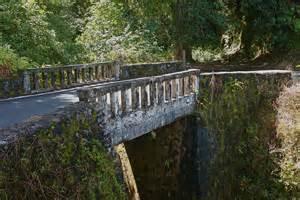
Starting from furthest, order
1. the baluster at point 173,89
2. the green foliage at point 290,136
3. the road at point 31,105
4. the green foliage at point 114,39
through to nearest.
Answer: the green foliage at point 114,39, the baluster at point 173,89, the green foliage at point 290,136, the road at point 31,105

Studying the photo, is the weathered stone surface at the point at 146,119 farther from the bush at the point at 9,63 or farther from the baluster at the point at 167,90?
the bush at the point at 9,63

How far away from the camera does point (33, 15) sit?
17750 millimetres

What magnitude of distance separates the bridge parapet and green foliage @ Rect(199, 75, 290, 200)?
2.31ft

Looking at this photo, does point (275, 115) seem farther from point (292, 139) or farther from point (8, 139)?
point (8, 139)

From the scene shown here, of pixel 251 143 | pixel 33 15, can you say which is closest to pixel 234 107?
pixel 251 143

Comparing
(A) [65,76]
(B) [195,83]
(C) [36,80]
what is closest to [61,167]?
(B) [195,83]

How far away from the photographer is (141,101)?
31.6 feet

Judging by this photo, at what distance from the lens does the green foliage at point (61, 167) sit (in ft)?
16.0

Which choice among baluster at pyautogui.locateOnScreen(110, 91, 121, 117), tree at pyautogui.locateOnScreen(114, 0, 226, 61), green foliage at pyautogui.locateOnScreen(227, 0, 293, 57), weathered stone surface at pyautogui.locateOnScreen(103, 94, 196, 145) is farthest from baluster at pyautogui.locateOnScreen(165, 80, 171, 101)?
green foliage at pyautogui.locateOnScreen(227, 0, 293, 57)

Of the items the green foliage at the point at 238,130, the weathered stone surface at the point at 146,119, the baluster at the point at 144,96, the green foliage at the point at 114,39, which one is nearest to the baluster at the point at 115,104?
the weathered stone surface at the point at 146,119

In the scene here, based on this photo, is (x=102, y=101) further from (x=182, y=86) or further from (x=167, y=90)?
(x=182, y=86)

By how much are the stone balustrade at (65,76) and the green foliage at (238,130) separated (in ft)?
13.9

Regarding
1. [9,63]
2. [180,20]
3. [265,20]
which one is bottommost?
[9,63]

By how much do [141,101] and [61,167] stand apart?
4.19 metres
